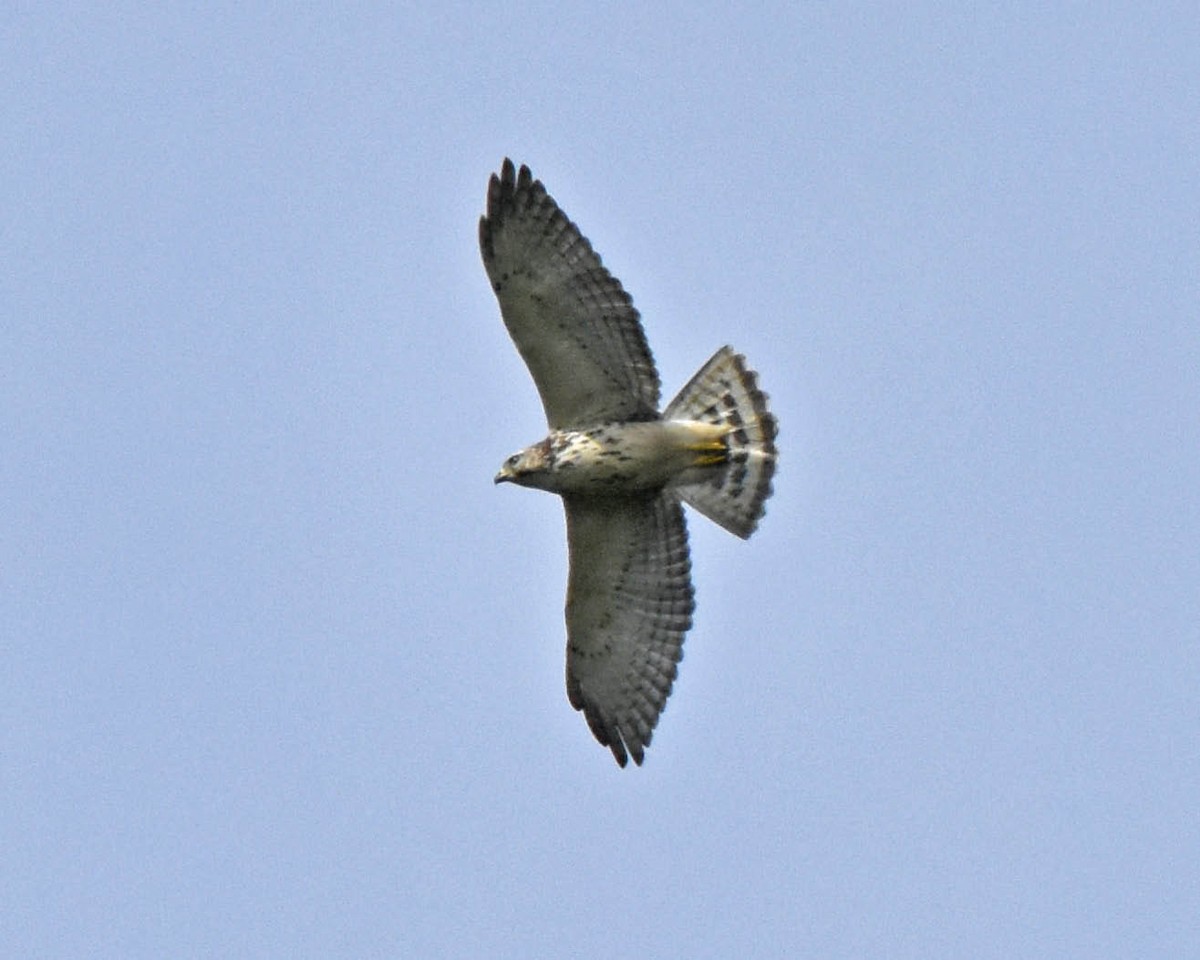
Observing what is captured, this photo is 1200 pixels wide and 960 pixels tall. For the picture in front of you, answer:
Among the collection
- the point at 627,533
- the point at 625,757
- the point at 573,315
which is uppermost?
the point at 573,315

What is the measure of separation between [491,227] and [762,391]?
7.85 ft

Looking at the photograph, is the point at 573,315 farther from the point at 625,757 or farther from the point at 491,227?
the point at 625,757

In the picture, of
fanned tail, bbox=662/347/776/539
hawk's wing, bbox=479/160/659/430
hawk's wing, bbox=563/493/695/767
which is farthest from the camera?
hawk's wing, bbox=563/493/695/767

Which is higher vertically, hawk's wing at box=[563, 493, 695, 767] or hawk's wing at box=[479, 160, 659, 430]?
hawk's wing at box=[479, 160, 659, 430]

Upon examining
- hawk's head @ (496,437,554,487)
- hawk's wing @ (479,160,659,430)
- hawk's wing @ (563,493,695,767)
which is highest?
hawk's wing @ (479,160,659,430)

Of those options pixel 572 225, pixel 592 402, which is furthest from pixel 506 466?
pixel 572 225

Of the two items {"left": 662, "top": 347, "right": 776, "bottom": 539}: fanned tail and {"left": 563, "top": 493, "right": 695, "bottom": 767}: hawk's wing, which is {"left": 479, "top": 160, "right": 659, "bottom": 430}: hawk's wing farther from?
{"left": 563, "top": 493, "right": 695, "bottom": 767}: hawk's wing

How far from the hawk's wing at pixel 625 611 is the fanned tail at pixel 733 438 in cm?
29

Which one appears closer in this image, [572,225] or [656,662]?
[572,225]

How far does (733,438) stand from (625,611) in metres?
1.50

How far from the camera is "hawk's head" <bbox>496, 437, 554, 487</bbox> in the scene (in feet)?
53.0

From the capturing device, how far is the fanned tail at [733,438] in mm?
16656

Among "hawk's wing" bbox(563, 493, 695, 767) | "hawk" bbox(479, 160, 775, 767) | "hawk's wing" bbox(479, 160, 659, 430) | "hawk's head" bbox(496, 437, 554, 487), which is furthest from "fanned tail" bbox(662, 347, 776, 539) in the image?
"hawk's head" bbox(496, 437, 554, 487)

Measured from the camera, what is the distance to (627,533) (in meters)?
16.8
